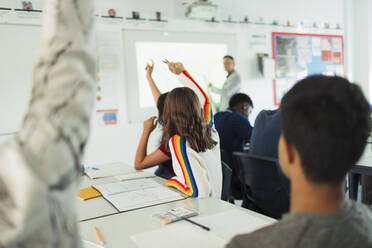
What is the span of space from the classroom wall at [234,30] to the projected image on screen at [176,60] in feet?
0.81

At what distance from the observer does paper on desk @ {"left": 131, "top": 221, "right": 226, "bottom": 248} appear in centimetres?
91

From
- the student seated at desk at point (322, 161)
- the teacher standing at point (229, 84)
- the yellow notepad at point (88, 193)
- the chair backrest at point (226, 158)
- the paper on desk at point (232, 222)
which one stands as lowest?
the chair backrest at point (226, 158)

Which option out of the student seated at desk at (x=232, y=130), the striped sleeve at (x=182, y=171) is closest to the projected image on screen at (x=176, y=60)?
the student seated at desk at (x=232, y=130)

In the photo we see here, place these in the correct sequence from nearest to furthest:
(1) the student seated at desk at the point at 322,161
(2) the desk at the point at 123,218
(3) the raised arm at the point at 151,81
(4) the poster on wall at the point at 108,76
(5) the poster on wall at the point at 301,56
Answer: (1) the student seated at desk at the point at 322,161 → (2) the desk at the point at 123,218 → (3) the raised arm at the point at 151,81 → (4) the poster on wall at the point at 108,76 → (5) the poster on wall at the point at 301,56

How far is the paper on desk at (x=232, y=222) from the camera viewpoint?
0.99m

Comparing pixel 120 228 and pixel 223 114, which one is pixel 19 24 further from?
pixel 120 228

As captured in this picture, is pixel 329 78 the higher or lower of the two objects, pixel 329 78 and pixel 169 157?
the higher

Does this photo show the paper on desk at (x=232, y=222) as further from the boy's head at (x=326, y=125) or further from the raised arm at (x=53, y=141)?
the raised arm at (x=53, y=141)

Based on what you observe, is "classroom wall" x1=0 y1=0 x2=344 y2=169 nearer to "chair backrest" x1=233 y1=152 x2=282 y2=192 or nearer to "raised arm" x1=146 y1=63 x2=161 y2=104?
"raised arm" x1=146 y1=63 x2=161 y2=104

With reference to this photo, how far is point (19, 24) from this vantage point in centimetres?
340

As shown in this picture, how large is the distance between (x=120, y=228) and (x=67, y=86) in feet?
2.61

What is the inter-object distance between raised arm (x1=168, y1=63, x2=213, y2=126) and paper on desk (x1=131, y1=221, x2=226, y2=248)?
1.17m

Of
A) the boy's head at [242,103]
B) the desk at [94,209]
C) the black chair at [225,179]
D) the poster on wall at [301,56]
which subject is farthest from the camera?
the poster on wall at [301,56]

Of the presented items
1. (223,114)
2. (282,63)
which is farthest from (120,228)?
(282,63)
